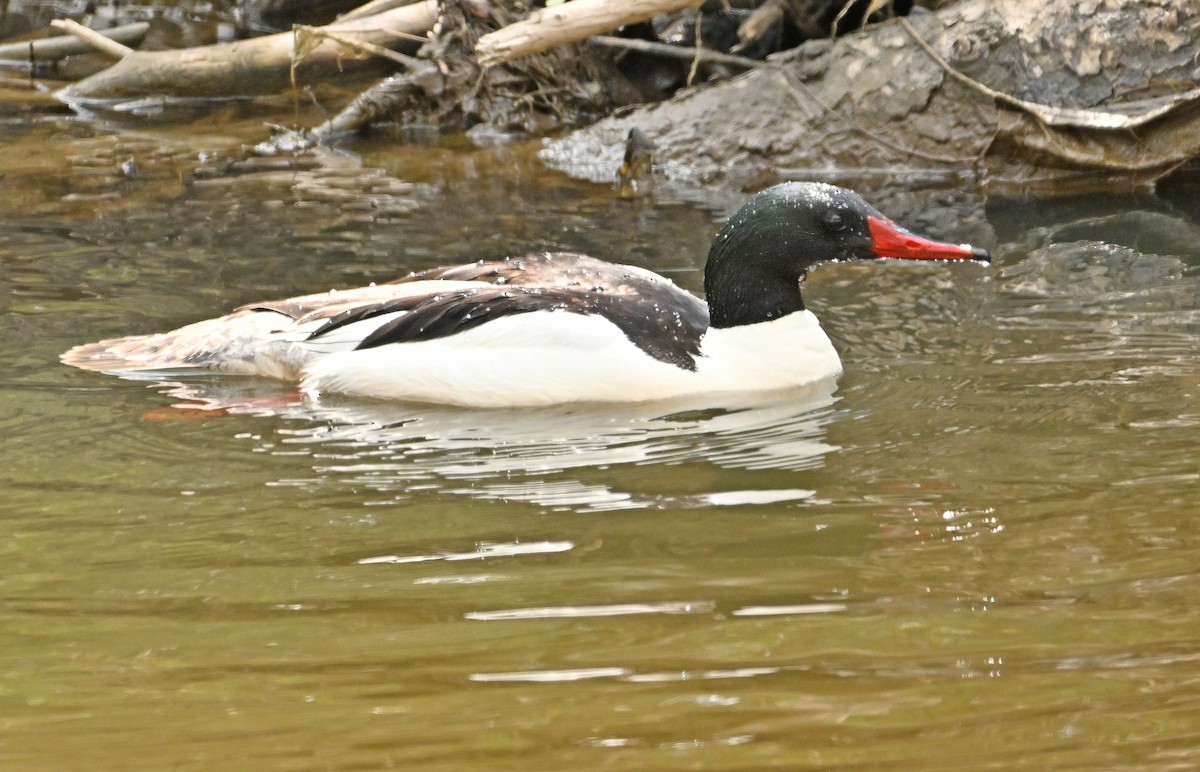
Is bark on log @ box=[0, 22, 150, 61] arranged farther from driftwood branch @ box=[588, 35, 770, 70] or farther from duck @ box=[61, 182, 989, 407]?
duck @ box=[61, 182, 989, 407]

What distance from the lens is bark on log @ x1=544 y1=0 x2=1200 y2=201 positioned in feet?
36.2

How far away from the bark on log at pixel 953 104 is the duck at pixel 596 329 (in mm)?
4032

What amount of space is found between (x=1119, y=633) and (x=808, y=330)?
127 inches

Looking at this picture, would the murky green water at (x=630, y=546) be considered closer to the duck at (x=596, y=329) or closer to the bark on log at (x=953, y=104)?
the duck at (x=596, y=329)

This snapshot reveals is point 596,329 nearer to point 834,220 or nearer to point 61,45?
point 834,220

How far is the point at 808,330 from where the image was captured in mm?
6965

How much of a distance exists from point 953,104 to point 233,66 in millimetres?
6252

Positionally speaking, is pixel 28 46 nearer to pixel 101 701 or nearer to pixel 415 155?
pixel 415 155

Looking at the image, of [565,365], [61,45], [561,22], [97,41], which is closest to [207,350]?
[565,365]

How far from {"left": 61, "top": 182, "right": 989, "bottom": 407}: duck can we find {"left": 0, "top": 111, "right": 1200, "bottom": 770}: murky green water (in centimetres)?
16

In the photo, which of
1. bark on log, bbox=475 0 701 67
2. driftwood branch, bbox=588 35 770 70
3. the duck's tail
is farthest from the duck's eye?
driftwood branch, bbox=588 35 770 70

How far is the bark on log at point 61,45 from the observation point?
577 inches

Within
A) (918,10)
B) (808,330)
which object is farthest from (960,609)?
(918,10)

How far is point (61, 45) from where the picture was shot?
14797 mm
